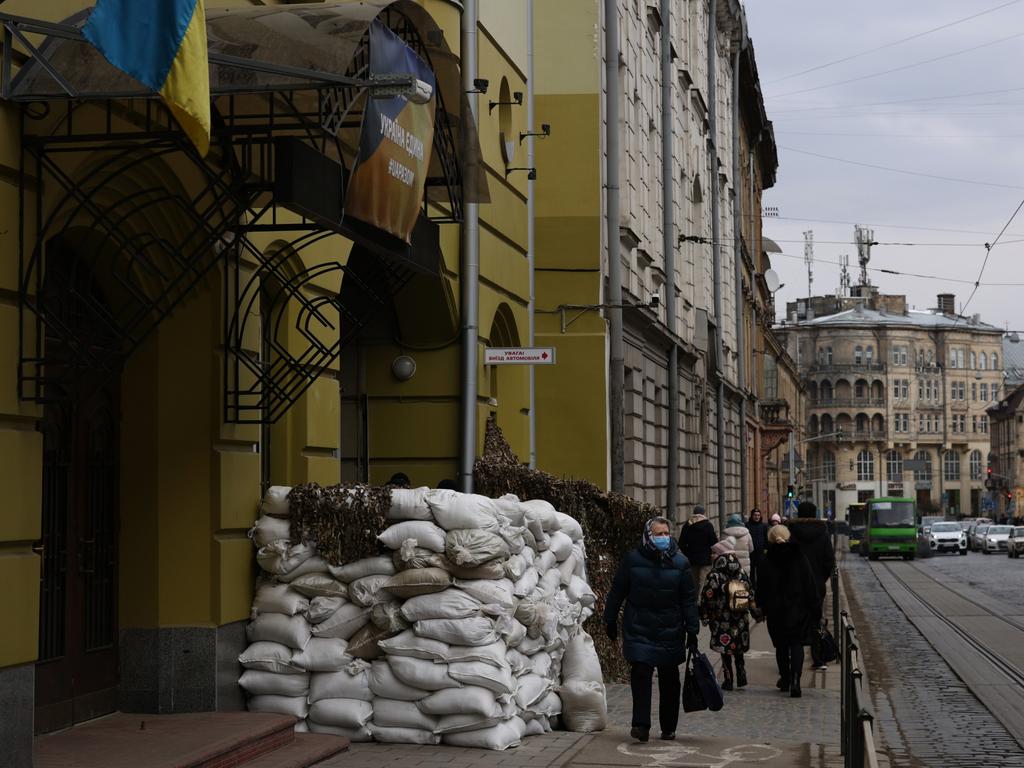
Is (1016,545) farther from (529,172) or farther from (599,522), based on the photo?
(599,522)

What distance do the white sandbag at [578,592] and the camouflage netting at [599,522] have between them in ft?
6.56

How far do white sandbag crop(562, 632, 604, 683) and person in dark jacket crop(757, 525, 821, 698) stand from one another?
3336mm

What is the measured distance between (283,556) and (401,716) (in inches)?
53.1

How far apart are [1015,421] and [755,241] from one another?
3373 inches

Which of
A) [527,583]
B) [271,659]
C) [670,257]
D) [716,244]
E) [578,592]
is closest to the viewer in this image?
[271,659]

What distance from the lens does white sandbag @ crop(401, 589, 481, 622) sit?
10.7m

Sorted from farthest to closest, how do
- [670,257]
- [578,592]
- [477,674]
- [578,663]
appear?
1. [670,257]
2. [578,592]
3. [578,663]
4. [477,674]

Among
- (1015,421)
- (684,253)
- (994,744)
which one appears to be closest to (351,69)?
(994,744)

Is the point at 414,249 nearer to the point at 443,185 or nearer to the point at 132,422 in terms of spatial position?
the point at 443,185

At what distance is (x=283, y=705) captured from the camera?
35.8ft

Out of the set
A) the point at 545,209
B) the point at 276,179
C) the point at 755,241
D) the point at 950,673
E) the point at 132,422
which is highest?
the point at 755,241

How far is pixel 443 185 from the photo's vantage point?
512 inches

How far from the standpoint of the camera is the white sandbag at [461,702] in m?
10.6

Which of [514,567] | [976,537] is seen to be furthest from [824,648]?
[976,537]
